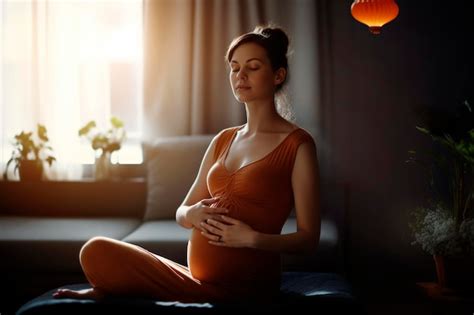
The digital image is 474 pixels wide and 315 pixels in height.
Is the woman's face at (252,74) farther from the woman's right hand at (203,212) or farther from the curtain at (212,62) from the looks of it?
the curtain at (212,62)

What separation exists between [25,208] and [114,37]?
1.16m

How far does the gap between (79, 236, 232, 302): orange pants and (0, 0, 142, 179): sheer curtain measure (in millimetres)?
1972

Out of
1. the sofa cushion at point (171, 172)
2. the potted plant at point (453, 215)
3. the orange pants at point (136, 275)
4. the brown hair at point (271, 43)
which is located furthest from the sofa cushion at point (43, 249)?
the potted plant at point (453, 215)

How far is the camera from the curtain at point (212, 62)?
11.0 ft

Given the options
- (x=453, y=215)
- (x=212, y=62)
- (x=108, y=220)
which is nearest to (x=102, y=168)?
(x=108, y=220)

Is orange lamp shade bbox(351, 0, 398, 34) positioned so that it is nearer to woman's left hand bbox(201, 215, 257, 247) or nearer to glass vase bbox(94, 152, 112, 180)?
woman's left hand bbox(201, 215, 257, 247)

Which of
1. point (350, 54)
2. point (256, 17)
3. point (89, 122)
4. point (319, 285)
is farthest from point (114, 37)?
point (319, 285)

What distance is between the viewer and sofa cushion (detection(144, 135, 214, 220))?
10.0ft

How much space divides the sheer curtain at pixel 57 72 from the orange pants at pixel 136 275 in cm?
197

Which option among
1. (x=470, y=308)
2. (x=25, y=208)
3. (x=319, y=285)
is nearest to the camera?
(x=319, y=285)

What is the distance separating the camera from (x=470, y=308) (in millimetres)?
2209

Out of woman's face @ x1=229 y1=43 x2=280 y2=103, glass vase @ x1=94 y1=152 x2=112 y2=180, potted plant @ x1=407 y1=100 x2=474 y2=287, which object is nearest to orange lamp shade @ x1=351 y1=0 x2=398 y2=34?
potted plant @ x1=407 y1=100 x2=474 y2=287

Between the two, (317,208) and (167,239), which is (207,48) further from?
(317,208)

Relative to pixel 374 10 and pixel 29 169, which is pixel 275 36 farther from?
pixel 29 169
